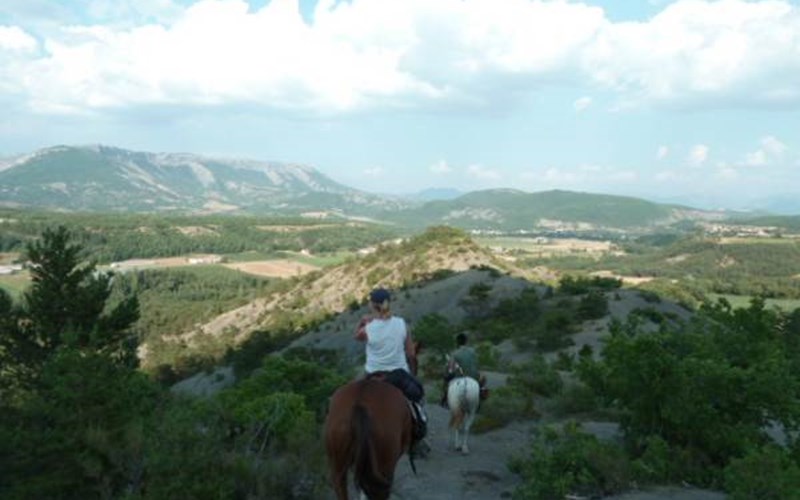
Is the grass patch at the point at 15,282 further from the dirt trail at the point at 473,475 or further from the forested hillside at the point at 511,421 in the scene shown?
the dirt trail at the point at 473,475

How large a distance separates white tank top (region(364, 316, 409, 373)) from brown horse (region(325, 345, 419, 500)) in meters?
0.82

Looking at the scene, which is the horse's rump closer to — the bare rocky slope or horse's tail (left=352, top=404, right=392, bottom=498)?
horse's tail (left=352, top=404, right=392, bottom=498)

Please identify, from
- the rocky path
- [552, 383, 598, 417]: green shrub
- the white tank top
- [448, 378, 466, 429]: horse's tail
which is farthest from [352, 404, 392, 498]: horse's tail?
[552, 383, 598, 417]: green shrub

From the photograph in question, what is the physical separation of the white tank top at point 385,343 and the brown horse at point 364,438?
0.82m

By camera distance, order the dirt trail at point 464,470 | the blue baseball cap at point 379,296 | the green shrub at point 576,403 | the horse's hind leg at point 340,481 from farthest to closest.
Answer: the green shrub at point 576,403, the dirt trail at point 464,470, the blue baseball cap at point 379,296, the horse's hind leg at point 340,481

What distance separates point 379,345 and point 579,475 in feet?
12.0

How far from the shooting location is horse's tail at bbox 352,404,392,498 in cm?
670

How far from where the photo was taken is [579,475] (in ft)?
29.7

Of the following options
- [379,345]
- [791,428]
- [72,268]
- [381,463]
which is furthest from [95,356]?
[72,268]

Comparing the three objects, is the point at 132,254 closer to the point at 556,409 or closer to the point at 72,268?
the point at 72,268

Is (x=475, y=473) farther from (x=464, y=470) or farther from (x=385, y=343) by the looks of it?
(x=385, y=343)

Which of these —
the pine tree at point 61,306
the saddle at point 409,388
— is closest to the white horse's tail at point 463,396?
the saddle at point 409,388

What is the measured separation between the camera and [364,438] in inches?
263

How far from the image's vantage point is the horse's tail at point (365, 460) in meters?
6.70
